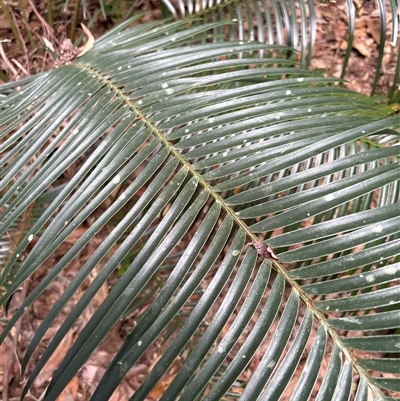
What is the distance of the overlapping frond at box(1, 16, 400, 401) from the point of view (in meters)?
0.49

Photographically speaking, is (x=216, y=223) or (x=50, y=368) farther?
(x=50, y=368)

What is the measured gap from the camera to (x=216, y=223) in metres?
0.60

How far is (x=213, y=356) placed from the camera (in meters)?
0.51

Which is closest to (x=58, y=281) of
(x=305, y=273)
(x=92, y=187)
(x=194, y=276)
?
(x=92, y=187)

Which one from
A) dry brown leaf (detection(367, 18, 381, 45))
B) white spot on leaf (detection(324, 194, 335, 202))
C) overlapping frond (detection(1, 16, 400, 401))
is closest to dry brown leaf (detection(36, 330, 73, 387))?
overlapping frond (detection(1, 16, 400, 401))

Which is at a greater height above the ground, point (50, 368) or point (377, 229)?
point (377, 229)

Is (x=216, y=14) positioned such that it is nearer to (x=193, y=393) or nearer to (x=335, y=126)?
(x=335, y=126)

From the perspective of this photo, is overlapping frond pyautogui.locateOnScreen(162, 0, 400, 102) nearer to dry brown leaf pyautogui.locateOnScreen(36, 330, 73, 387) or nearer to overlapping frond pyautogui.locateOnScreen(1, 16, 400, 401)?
overlapping frond pyautogui.locateOnScreen(1, 16, 400, 401)

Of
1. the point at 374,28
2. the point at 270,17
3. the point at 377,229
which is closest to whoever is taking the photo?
the point at 377,229

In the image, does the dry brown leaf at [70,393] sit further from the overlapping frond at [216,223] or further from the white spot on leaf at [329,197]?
the white spot on leaf at [329,197]

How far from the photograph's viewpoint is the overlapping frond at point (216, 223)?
493 mm

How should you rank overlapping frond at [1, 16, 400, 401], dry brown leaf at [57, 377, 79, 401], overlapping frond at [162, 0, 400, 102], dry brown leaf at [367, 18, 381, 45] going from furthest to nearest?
dry brown leaf at [367, 18, 381, 45], dry brown leaf at [57, 377, 79, 401], overlapping frond at [162, 0, 400, 102], overlapping frond at [1, 16, 400, 401]

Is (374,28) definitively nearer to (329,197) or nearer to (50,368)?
(329,197)

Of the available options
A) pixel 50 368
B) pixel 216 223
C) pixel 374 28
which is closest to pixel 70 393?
pixel 50 368
